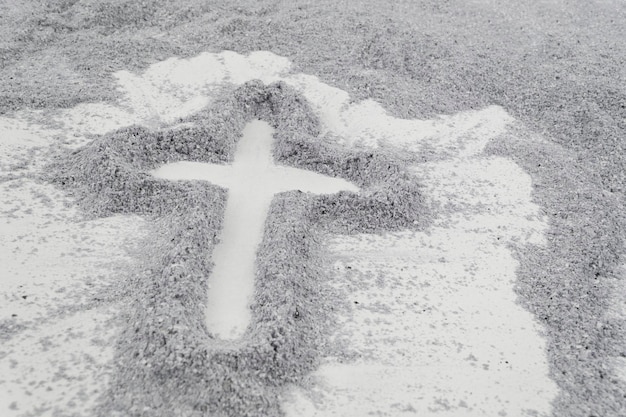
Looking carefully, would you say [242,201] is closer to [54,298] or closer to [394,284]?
[394,284]

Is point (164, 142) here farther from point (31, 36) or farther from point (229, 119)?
point (31, 36)

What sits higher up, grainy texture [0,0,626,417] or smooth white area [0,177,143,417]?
grainy texture [0,0,626,417]

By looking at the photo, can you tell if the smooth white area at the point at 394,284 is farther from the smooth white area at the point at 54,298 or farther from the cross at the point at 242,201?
the cross at the point at 242,201

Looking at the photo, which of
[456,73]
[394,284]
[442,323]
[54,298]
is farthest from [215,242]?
[456,73]

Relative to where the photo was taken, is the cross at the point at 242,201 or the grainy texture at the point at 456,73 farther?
the grainy texture at the point at 456,73

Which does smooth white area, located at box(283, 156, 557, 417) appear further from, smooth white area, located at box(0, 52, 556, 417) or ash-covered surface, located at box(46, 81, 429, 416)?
ash-covered surface, located at box(46, 81, 429, 416)

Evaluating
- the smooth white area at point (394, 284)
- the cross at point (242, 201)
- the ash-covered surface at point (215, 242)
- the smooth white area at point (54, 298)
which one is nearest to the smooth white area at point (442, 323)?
the smooth white area at point (394, 284)

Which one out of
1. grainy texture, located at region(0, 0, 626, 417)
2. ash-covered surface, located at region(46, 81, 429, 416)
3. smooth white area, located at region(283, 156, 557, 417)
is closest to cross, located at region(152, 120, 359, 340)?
ash-covered surface, located at region(46, 81, 429, 416)
